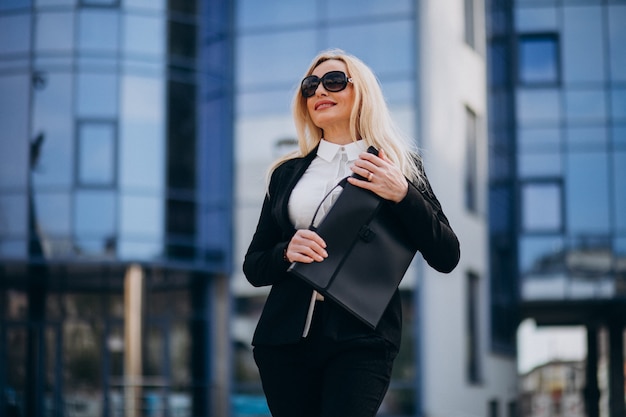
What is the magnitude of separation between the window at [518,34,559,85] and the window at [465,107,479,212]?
4.44 meters

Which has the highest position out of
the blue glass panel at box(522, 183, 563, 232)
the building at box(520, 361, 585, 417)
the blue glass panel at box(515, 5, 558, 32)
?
the blue glass panel at box(515, 5, 558, 32)

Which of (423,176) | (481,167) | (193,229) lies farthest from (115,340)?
(423,176)

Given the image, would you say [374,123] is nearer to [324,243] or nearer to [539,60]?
[324,243]

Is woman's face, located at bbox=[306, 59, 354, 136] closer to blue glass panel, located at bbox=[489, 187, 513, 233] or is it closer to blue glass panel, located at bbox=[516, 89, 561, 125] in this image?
blue glass panel, located at bbox=[489, 187, 513, 233]

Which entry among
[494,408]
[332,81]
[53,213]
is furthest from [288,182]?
[494,408]

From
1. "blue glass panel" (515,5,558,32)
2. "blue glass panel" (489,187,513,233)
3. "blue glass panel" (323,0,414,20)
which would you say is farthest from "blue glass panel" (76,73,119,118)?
"blue glass panel" (515,5,558,32)

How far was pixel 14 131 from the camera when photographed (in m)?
21.1

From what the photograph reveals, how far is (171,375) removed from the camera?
22500mm

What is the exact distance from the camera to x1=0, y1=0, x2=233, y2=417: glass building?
2100cm

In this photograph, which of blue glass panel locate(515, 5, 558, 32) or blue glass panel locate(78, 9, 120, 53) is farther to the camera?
blue glass panel locate(515, 5, 558, 32)

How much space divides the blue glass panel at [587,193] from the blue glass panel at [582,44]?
7.10 feet

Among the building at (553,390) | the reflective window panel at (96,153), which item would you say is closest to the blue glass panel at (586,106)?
the reflective window panel at (96,153)

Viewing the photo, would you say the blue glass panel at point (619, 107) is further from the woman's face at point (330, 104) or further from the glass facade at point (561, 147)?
the woman's face at point (330, 104)

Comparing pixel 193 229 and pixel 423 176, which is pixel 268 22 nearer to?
pixel 193 229
